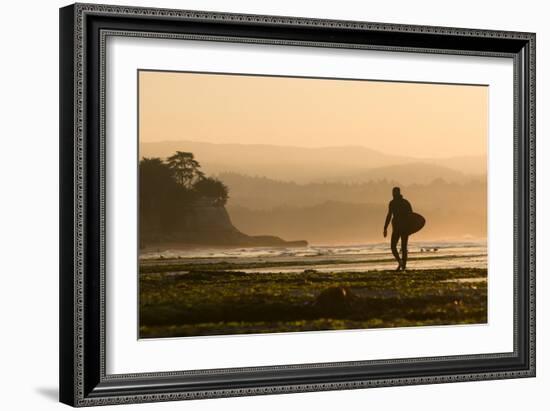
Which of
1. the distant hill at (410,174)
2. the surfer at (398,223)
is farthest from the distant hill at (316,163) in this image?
the surfer at (398,223)

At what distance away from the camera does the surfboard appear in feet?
24.6

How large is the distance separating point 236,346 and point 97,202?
1.11 meters

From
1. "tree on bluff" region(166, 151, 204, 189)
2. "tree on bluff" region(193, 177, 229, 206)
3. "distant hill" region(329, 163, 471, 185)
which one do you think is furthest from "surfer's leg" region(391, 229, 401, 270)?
"tree on bluff" region(166, 151, 204, 189)

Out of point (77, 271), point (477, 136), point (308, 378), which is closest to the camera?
point (77, 271)

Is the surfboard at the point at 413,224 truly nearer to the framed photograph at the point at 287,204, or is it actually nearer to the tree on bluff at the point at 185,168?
the framed photograph at the point at 287,204

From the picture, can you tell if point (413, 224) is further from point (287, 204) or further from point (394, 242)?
point (287, 204)

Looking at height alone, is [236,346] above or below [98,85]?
below

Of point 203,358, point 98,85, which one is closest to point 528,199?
point 203,358

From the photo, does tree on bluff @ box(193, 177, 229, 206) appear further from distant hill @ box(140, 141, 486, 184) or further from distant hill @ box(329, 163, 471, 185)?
distant hill @ box(329, 163, 471, 185)

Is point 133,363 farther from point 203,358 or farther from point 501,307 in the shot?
point 501,307

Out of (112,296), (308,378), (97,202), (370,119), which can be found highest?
(370,119)

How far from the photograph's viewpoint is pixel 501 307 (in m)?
7.75

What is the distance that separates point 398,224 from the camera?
24.5ft

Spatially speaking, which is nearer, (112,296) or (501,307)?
(112,296)
